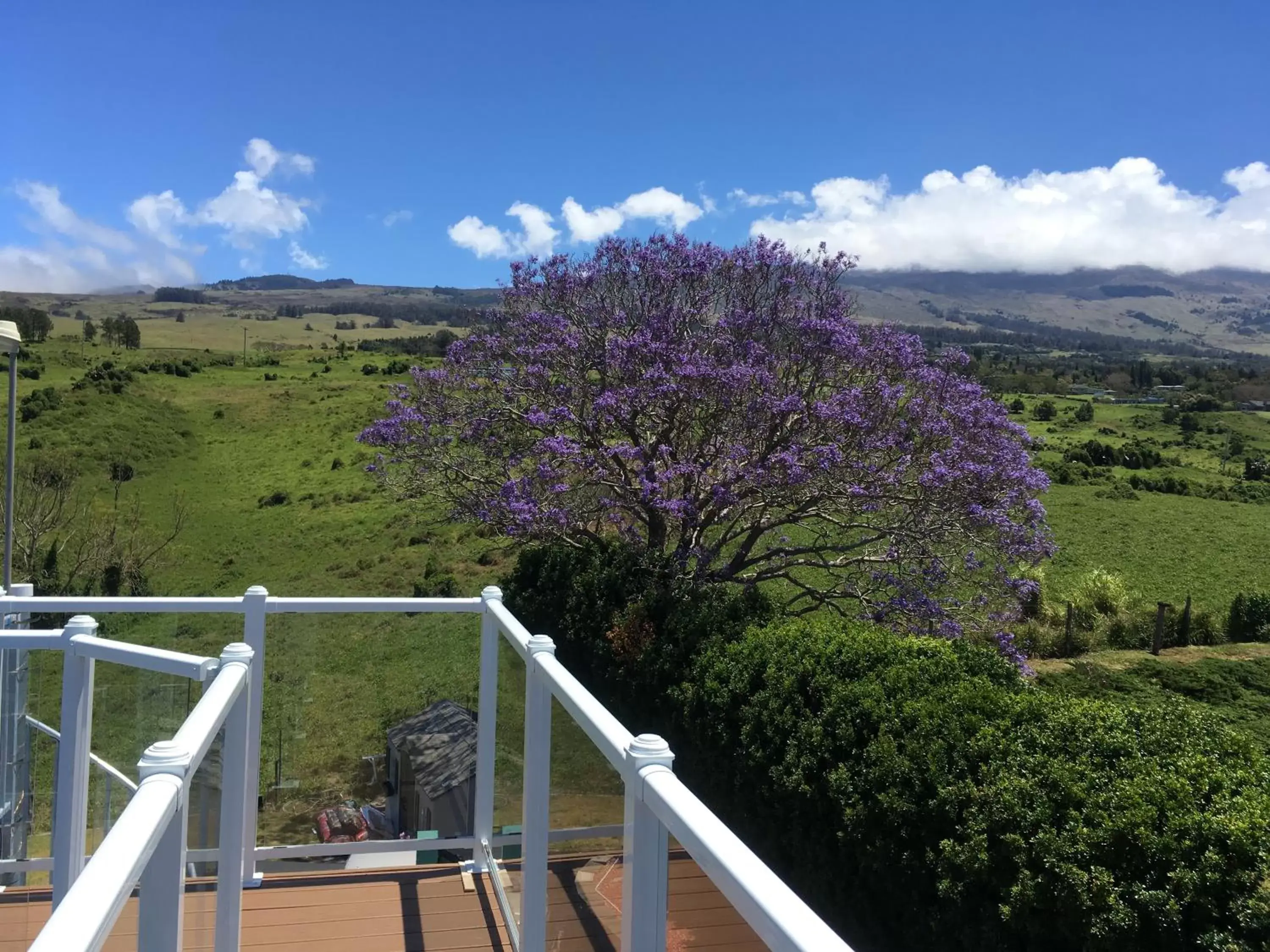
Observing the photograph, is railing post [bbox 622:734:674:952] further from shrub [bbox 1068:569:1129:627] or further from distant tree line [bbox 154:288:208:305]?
distant tree line [bbox 154:288:208:305]

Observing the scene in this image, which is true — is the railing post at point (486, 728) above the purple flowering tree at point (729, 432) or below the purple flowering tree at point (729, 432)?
below

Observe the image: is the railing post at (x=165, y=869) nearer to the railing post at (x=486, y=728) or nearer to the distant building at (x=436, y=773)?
the railing post at (x=486, y=728)

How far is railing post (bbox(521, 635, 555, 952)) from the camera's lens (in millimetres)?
2334

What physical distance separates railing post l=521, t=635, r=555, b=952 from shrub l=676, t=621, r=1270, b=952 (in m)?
1.44

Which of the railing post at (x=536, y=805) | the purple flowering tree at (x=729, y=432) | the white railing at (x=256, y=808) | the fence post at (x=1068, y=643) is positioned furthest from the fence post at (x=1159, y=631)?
the railing post at (x=536, y=805)

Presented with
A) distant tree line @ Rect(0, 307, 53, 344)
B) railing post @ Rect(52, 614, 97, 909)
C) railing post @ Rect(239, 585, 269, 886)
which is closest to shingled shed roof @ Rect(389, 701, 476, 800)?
railing post @ Rect(239, 585, 269, 886)

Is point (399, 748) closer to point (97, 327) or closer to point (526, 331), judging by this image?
point (526, 331)

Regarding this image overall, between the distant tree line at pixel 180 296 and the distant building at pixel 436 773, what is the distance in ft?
387

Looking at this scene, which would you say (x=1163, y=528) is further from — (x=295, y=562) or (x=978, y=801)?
(x=978, y=801)

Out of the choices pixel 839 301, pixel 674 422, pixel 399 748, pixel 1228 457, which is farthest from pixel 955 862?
pixel 1228 457

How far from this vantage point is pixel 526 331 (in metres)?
7.80

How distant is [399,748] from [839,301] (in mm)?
5335

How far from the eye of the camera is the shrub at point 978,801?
8.19 ft

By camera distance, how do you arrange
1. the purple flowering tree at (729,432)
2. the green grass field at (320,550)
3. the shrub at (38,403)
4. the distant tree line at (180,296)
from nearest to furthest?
the green grass field at (320,550) < the purple flowering tree at (729,432) < the shrub at (38,403) < the distant tree line at (180,296)
